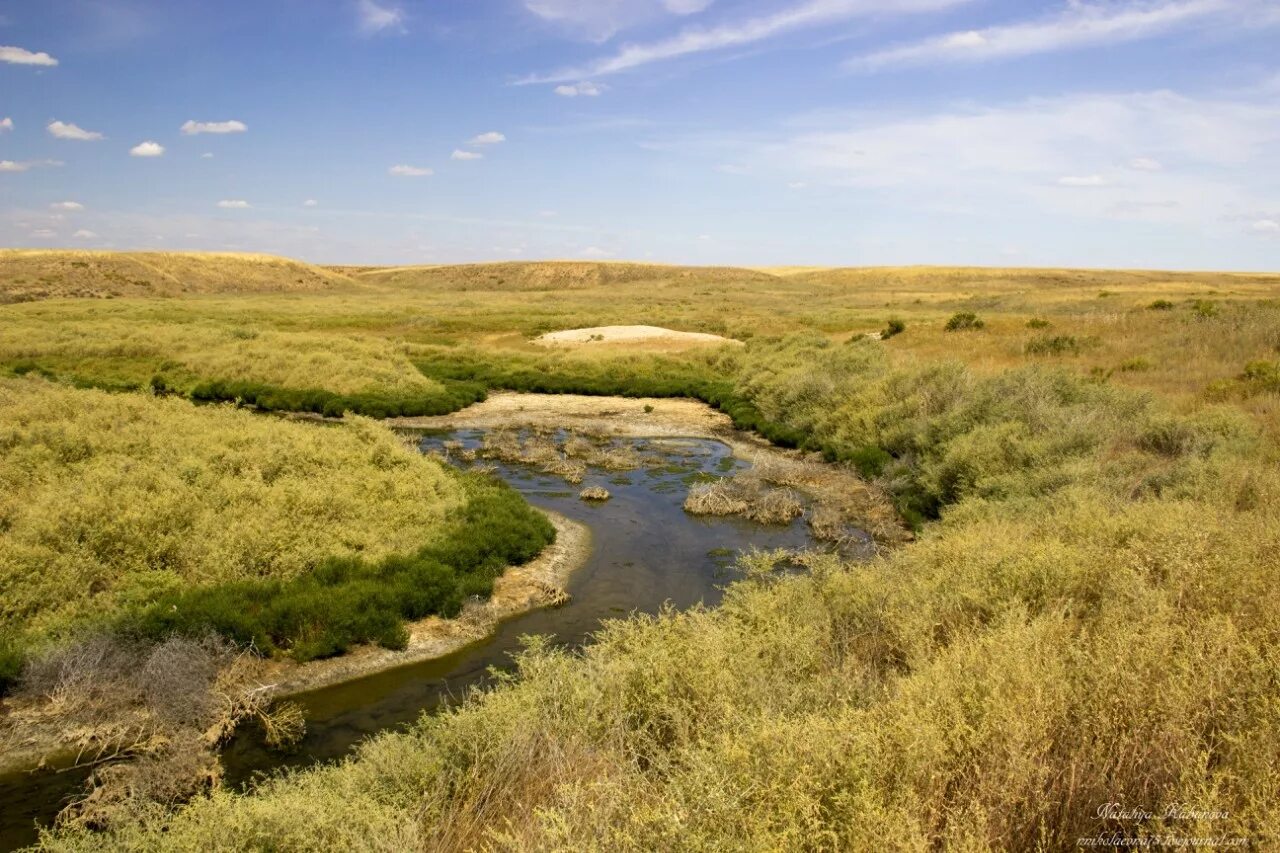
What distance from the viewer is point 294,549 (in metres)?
11.9

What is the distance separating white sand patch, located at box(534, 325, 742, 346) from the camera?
139 feet

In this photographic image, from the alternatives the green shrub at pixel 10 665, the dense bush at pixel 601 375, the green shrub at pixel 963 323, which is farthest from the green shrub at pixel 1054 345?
the green shrub at pixel 10 665

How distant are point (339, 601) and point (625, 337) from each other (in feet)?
112

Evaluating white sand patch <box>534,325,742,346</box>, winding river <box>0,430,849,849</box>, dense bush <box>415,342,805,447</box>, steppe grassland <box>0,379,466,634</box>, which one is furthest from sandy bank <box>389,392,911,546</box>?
white sand patch <box>534,325,742,346</box>

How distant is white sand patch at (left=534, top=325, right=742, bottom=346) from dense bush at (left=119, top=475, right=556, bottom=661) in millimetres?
29938

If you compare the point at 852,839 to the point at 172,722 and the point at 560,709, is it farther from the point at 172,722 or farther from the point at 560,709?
the point at 172,722

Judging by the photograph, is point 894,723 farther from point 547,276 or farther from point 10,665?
point 547,276

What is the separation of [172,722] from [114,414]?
10.1 m

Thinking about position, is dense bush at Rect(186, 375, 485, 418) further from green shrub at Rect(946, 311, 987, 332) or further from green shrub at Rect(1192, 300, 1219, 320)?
green shrub at Rect(1192, 300, 1219, 320)

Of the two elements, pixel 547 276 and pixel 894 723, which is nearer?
pixel 894 723

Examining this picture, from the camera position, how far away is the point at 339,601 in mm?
10664

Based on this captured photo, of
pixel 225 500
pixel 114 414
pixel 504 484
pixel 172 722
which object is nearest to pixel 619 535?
pixel 504 484

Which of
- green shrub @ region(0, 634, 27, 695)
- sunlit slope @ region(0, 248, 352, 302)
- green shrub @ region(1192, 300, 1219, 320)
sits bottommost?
green shrub @ region(0, 634, 27, 695)

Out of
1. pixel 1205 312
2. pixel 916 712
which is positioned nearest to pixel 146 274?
pixel 1205 312
